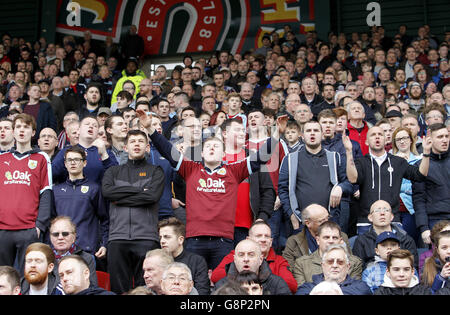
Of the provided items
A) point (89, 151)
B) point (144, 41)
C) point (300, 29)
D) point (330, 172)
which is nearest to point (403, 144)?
point (330, 172)

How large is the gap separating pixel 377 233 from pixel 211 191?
165cm

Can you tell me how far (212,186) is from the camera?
6488 millimetres

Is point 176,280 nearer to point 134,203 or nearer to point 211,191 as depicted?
→ point 134,203

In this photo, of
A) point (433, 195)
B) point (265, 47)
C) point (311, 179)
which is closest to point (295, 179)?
point (311, 179)

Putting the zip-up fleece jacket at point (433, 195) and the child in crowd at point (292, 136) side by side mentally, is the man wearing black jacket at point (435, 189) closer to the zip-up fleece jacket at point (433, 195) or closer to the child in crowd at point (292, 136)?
the zip-up fleece jacket at point (433, 195)

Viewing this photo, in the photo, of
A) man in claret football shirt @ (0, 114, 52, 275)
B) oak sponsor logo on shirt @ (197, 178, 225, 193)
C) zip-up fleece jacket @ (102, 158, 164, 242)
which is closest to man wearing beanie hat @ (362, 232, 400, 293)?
oak sponsor logo on shirt @ (197, 178, 225, 193)

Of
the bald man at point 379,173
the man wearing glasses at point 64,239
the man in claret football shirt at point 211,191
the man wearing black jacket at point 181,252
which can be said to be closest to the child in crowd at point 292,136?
the bald man at point 379,173

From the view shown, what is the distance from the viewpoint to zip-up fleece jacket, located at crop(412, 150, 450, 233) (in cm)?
686

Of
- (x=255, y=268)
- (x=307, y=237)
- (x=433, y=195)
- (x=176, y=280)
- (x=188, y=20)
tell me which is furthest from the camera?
(x=188, y=20)

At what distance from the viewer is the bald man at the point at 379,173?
686 cm

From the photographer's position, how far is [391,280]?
17.8ft

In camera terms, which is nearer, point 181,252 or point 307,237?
point 181,252
